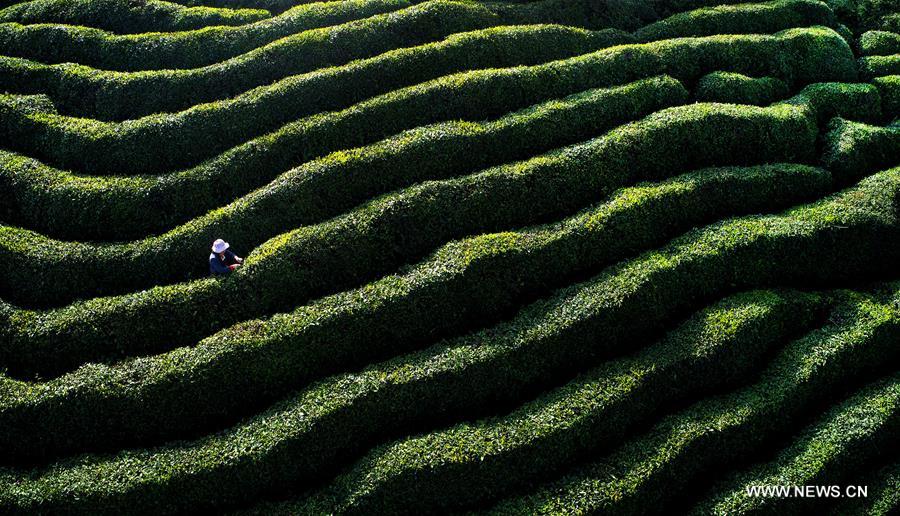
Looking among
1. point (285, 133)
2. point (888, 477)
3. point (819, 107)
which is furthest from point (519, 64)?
point (888, 477)

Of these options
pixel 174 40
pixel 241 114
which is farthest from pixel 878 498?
pixel 174 40

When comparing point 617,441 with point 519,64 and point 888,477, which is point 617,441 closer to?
point 888,477

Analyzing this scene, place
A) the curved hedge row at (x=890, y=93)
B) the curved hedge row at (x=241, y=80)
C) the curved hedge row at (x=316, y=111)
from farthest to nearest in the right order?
the curved hedge row at (x=890, y=93) < the curved hedge row at (x=241, y=80) < the curved hedge row at (x=316, y=111)

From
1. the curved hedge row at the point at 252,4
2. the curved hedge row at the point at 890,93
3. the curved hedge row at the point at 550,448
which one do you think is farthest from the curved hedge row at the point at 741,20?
the curved hedge row at the point at 550,448

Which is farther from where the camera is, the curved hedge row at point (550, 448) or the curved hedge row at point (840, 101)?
the curved hedge row at point (840, 101)

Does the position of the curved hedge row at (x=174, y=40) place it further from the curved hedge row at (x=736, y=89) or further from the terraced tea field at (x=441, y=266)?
the curved hedge row at (x=736, y=89)

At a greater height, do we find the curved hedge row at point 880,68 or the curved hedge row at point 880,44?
the curved hedge row at point 880,44

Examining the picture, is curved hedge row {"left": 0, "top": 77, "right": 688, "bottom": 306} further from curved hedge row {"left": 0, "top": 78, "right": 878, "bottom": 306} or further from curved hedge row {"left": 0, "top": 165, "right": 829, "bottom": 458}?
curved hedge row {"left": 0, "top": 165, "right": 829, "bottom": 458}
